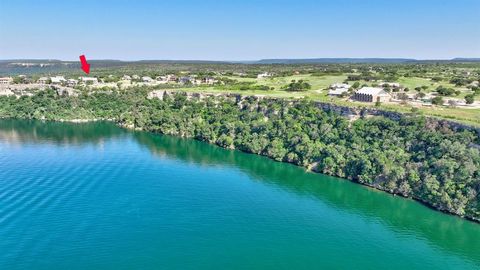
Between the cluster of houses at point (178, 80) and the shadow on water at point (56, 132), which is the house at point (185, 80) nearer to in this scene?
the cluster of houses at point (178, 80)

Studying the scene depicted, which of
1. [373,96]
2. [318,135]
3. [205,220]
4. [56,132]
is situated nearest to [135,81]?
[56,132]

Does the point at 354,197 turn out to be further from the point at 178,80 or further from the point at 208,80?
the point at 178,80

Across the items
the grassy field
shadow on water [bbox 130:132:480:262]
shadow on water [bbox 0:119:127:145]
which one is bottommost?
shadow on water [bbox 130:132:480:262]

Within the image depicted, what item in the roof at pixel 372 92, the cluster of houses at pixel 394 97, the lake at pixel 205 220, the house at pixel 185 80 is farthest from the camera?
the house at pixel 185 80

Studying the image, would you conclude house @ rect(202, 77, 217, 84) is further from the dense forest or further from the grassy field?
the dense forest

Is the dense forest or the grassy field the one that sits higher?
the grassy field

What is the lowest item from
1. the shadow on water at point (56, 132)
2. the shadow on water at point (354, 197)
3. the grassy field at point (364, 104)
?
the shadow on water at point (354, 197)

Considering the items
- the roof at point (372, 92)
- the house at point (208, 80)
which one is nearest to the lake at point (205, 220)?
the roof at point (372, 92)

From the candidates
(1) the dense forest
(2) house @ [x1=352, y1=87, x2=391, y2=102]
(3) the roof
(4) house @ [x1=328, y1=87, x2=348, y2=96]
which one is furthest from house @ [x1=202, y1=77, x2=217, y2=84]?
(2) house @ [x1=352, y1=87, x2=391, y2=102]
